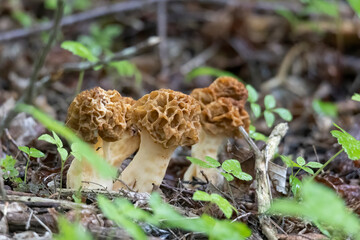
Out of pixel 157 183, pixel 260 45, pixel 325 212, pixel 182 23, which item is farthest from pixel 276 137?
pixel 182 23

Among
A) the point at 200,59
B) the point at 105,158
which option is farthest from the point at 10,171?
the point at 200,59

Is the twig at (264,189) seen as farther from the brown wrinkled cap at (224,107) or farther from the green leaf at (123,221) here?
the green leaf at (123,221)

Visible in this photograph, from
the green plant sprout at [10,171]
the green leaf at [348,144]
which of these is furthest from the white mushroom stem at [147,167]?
the green leaf at [348,144]

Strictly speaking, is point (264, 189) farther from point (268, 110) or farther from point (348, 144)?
point (268, 110)

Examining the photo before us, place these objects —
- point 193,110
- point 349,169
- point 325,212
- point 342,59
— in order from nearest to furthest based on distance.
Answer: point 325,212
point 193,110
point 349,169
point 342,59

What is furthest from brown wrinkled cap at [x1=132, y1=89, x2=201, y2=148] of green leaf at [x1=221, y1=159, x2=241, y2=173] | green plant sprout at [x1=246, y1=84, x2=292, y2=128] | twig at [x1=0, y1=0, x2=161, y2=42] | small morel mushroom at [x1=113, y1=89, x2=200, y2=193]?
twig at [x1=0, y1=0, x2=161, y2=42]

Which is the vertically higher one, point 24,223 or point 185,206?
point 24,223

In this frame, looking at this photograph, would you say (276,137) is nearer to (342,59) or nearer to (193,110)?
(193,110)
